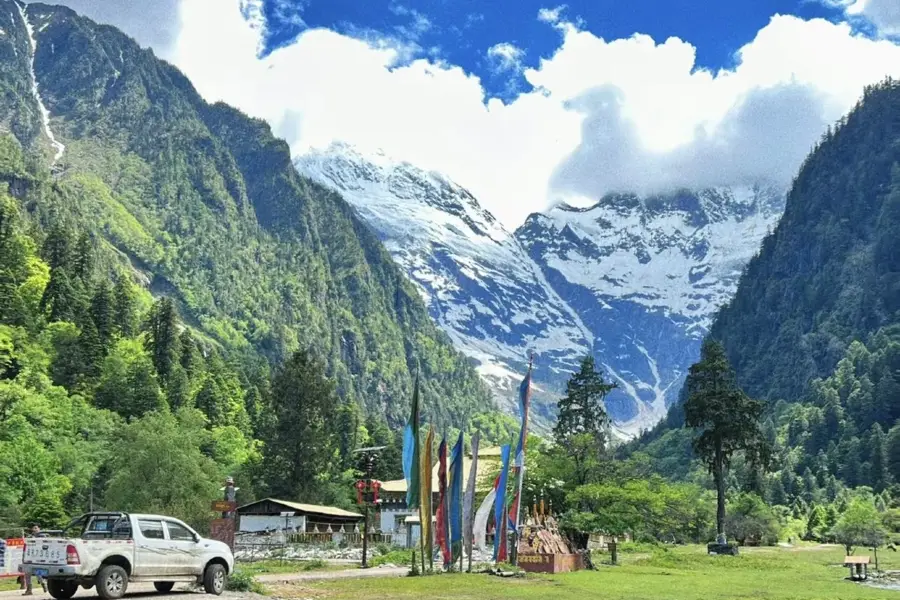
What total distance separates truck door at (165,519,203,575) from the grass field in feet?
13.3

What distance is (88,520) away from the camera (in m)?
28.0

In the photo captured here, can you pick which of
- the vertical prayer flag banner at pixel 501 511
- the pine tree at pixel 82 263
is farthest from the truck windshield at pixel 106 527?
the pine tree at pixel 82 263

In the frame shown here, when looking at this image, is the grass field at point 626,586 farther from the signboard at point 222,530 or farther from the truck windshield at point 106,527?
the truck windshield at point 106,527

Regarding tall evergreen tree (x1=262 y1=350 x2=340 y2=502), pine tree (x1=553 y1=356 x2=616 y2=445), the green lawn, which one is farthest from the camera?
tall evergreen tree (x1=262 y1=350 x2=340 y2=502)

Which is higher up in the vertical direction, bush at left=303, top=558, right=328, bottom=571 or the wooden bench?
bush at left=303, top=558, right=328, bottom=571

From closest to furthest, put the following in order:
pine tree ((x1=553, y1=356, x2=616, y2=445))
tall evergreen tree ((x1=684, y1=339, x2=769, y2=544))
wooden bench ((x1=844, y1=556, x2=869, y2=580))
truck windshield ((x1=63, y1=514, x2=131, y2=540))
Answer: truck windshield ((x1=63, y1=514, x2=131, y2=540))
wooden bench ((x1=844, y1=556, x2=869, y2=580))
tall evergreen tree ((x1=684, y1=339, x2=769, y2=544))
pine tree ((x1=553, y1=356, x2=616, y2=445))

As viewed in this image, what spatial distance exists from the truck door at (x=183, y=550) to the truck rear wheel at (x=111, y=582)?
6.01ft

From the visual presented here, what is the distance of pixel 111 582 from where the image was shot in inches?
1053

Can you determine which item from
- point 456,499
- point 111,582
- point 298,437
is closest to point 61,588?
point 111,582

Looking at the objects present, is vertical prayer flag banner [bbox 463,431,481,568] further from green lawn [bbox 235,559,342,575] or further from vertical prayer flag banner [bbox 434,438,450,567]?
green lawn [bbox 235,559,342,575]

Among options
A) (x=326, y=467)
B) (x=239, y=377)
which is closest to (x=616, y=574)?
(x=326, y=467)

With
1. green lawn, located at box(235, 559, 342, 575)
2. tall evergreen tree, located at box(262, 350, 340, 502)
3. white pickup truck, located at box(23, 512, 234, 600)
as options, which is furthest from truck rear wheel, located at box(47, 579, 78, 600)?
tall evergreen tree, located at box(262, 350, 340, 502)

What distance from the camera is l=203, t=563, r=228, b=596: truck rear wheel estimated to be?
29953 millimetres

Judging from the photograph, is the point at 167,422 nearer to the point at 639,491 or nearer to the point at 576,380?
the point at 576,380
